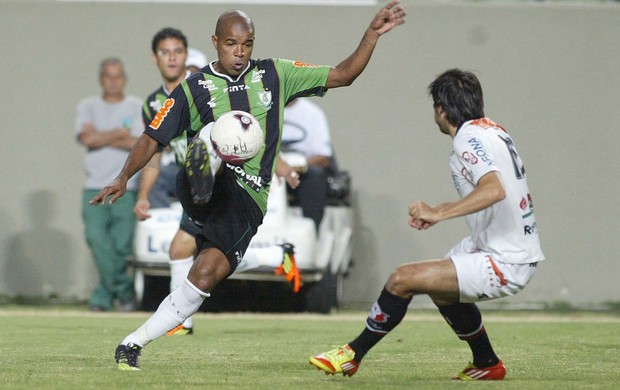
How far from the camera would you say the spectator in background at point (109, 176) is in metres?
12.6

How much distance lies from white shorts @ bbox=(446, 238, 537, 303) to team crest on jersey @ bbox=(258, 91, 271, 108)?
1.60 meters

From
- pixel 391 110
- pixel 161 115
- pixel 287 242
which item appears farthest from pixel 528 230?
pixel 391 110

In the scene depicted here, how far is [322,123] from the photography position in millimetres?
12367

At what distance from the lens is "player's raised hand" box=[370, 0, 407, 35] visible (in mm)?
6855

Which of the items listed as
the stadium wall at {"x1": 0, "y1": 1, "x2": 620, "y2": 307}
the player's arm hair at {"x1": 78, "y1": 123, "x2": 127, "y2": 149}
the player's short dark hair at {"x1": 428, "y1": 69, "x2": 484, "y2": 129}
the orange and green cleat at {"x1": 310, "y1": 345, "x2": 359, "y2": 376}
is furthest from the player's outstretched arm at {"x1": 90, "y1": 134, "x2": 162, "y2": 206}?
the stadium wall at {"x1": 0, "y1": 1, "x2": 620, "y2": 307}

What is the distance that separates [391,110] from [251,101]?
283 inches

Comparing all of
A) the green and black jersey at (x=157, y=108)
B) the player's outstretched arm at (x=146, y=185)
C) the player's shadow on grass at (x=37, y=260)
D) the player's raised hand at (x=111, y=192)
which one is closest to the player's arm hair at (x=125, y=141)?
the player's shadow on grass at (x=37, y=260)

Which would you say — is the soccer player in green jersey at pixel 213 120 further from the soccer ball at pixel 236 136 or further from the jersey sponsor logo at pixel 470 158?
the jersey sponsor logo at pixel 470 158

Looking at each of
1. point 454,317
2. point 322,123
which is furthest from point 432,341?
point 322,123

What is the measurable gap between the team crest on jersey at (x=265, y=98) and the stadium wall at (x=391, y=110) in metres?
6.85

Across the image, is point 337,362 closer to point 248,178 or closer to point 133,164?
point 248,178

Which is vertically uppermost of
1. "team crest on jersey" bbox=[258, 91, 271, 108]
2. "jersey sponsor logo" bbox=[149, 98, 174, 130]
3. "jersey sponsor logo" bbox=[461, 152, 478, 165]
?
"team crest on jersey" bbox=[258, 91, 271, 108]

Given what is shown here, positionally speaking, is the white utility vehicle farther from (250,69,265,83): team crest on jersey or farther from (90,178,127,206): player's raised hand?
(90,178,127,206): player's raised hand

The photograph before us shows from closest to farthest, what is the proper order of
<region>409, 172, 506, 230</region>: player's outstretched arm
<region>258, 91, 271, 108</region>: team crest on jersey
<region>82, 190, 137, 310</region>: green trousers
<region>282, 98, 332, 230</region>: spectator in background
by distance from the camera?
<region>409, 172, 506, 230</region>: player's outstretched arm < <region>258, 91, 271, 108</region>: team crest on jersey < <region>282, 98, 332, 230</region>: spectator in background < <region>82, 190, 137, 310</region>: green trousers
